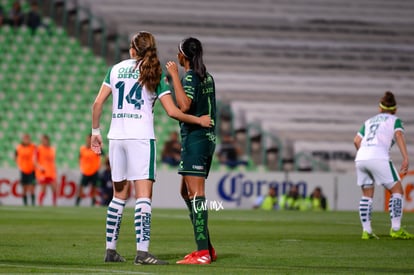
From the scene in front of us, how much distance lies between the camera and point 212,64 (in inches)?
1497

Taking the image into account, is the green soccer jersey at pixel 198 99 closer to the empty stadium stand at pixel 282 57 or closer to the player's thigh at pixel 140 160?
the player's thigh at pixel 140 160

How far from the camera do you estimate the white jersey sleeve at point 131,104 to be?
1012 centimetres

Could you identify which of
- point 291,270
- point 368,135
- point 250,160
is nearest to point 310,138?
point 250,160

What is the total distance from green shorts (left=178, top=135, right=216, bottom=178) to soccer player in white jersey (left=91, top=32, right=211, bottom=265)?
0.41 m

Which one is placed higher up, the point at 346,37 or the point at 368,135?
the point at 346,37

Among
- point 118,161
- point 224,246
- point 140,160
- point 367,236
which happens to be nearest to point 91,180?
point 367,236

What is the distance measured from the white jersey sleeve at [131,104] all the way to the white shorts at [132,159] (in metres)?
0.06

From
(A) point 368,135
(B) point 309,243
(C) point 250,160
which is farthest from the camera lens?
(C) point 250,160

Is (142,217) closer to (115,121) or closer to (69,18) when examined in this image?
(115,121)

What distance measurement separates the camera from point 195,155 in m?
10.5

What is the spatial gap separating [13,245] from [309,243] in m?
3.65

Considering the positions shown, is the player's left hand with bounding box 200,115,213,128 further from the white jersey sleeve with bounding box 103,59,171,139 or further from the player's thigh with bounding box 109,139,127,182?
the player's thigh with bounding box 109,139,127,182

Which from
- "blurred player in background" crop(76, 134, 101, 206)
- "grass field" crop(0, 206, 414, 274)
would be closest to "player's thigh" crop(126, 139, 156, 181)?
"grass field" crop(0, 206, 414, 274)

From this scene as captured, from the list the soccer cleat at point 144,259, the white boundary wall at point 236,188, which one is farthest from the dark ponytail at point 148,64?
the white boundary wall at point 236,188
